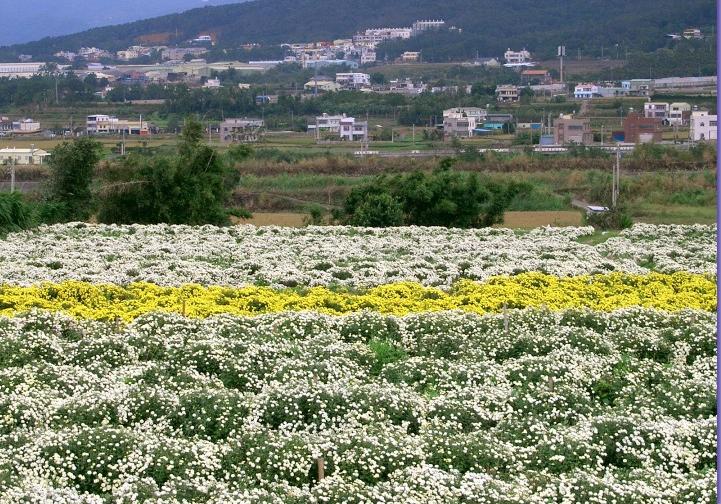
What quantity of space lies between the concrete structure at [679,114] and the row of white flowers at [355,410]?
306 feet

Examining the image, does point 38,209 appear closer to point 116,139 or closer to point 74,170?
point 74,170

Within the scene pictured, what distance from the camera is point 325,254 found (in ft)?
94.7

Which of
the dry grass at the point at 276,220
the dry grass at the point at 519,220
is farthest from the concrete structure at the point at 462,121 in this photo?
the dry grass at the point at 519,220

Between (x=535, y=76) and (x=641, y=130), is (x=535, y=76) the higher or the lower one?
the higher one

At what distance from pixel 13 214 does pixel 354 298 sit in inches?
673

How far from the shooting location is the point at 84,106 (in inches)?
4985

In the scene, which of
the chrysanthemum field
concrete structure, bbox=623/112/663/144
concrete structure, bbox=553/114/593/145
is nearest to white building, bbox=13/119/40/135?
concrete structure, bbox=553/114/593/145

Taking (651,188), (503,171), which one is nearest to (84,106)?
(503,171)

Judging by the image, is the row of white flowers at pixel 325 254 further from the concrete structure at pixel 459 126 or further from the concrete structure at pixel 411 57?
the concrete structure at pixel 411 57

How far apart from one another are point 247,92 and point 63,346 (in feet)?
399

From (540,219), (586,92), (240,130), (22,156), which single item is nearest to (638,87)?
(586,92)

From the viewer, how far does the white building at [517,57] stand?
17975 cm

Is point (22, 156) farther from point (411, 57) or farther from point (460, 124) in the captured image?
point (411, 57)

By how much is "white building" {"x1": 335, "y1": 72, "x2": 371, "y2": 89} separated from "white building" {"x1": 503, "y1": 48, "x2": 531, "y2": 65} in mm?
21905
